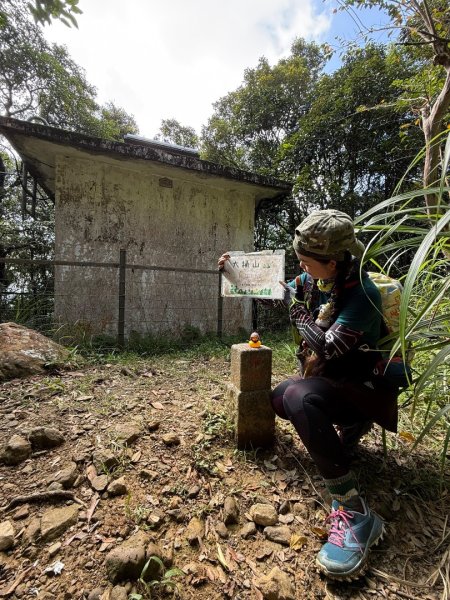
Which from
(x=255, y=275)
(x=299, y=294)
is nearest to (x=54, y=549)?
(x=299, y=294)

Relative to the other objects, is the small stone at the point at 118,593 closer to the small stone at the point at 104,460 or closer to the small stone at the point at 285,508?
the small stone at the point at 104,460

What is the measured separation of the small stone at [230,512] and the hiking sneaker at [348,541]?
0.37 m

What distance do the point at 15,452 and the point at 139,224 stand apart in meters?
4.22

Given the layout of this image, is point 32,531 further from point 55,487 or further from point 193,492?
point 193,492

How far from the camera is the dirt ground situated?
1.14m

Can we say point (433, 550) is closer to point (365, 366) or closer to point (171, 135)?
point (365, 366)

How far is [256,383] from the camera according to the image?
1762 mm

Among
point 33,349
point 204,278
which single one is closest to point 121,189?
point 204,278

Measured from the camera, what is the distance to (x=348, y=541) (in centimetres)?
121

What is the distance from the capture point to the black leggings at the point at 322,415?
131 centimetres

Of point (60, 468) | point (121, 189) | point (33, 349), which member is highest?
point (121, 189)

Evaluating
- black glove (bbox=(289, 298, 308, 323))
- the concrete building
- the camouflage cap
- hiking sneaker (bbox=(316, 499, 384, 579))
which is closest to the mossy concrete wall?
the concrete building

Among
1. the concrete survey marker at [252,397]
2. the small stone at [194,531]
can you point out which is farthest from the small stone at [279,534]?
the concrete survey marker at [252,397]

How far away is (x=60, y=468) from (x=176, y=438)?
60 cm
